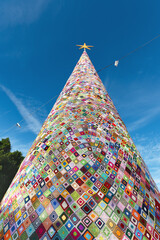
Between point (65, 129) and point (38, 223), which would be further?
point (65, 129)

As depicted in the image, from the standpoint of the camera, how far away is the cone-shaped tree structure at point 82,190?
3.57 ft

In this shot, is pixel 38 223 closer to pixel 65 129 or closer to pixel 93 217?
pixel 93 217

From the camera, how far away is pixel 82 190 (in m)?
1.27

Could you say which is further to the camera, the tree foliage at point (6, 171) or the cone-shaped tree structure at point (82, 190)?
the tree foliage at point (6, 171)

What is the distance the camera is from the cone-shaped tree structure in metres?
1.09

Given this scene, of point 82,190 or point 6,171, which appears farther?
point 6,171

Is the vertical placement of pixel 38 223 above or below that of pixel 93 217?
above

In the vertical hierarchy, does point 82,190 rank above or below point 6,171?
below

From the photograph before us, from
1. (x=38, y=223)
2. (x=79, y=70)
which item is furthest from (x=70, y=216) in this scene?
(x=79, y=70)

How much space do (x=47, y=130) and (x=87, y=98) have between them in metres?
0.86

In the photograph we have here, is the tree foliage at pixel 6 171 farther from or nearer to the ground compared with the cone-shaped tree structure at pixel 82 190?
farther from the ground

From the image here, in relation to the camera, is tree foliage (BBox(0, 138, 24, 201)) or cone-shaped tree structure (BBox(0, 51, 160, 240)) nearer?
cone-shaped tree structure (BBox(0, 51, 160, 240))

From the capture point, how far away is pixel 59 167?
56.7 inches

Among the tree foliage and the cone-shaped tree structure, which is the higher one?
the tree foliage
